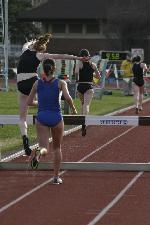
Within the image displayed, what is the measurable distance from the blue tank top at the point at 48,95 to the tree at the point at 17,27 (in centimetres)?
6649

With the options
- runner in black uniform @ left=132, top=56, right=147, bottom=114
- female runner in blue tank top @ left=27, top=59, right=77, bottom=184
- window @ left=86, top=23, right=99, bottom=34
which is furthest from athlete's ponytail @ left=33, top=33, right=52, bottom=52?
window @ left=86, top=23, right=99, bottom=34

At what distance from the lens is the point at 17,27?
7800cm

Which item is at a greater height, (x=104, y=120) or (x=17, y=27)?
(x=17, y=27)

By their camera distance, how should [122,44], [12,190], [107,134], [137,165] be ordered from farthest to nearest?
1. [122,44]
2. [107,134]
3. [137,165]
4. [12,190]

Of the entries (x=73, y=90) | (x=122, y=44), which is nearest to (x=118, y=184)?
(x=73, y=90)

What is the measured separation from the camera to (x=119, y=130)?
65.4 ft

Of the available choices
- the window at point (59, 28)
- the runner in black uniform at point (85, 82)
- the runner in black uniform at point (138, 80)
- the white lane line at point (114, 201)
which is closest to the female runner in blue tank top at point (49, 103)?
the white lane line at point (114, 201)

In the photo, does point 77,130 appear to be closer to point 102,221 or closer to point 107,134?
point 107,134

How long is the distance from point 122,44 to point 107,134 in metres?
45.7

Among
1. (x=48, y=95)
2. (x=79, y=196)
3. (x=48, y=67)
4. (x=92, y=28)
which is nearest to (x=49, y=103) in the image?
(x=48, y=95)

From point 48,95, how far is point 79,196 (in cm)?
151

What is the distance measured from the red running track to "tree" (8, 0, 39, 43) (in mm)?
63671

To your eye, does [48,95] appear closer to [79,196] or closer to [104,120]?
[79,196]

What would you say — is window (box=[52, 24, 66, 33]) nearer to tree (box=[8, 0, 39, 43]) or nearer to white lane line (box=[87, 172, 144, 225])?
tree (box=[8, 0, 39, 43])
